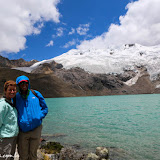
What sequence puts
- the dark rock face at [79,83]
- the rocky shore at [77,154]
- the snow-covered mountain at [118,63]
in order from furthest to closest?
the snow-covered mountain at [118,63] < the dark rock face at [79,83] < the rocky shore at [77,154]

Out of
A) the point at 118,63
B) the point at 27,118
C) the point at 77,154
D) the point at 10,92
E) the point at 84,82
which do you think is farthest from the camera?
the point at 118,63

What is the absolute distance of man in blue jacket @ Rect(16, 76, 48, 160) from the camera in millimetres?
3798

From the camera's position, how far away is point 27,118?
3.80 metres

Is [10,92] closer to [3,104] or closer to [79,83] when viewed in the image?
[3,104]

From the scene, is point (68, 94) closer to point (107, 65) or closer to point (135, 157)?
point (107, 65)

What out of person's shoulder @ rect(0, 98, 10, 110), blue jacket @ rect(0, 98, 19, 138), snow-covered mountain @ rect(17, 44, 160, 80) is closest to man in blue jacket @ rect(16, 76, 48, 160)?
blue jacket @ rect(0, 98, 19, 138)

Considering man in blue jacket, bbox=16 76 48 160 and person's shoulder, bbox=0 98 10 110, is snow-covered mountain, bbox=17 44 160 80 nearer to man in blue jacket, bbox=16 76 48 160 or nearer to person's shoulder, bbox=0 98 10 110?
man in blue jacket, bbox=16 76 48 160

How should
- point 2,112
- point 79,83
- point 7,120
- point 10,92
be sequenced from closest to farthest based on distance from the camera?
point 2,112 → point 7,120 → point 10,92 → point 79,83

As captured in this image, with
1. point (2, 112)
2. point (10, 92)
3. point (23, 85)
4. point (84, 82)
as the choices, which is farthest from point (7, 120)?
point (84, 82)

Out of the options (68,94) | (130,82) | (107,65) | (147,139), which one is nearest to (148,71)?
(130,82)

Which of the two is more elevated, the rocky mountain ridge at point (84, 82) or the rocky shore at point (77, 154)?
the rocky mountain ridge at point (84, 82)

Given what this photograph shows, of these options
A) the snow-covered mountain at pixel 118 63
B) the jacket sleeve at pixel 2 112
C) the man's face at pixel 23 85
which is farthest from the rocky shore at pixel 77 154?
the snow-covered mountain at pixel 118 63

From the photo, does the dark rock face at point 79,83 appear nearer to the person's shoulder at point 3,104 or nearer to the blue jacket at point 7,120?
the blue jacket at point 7,120

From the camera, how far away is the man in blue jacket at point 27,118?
3798mm
